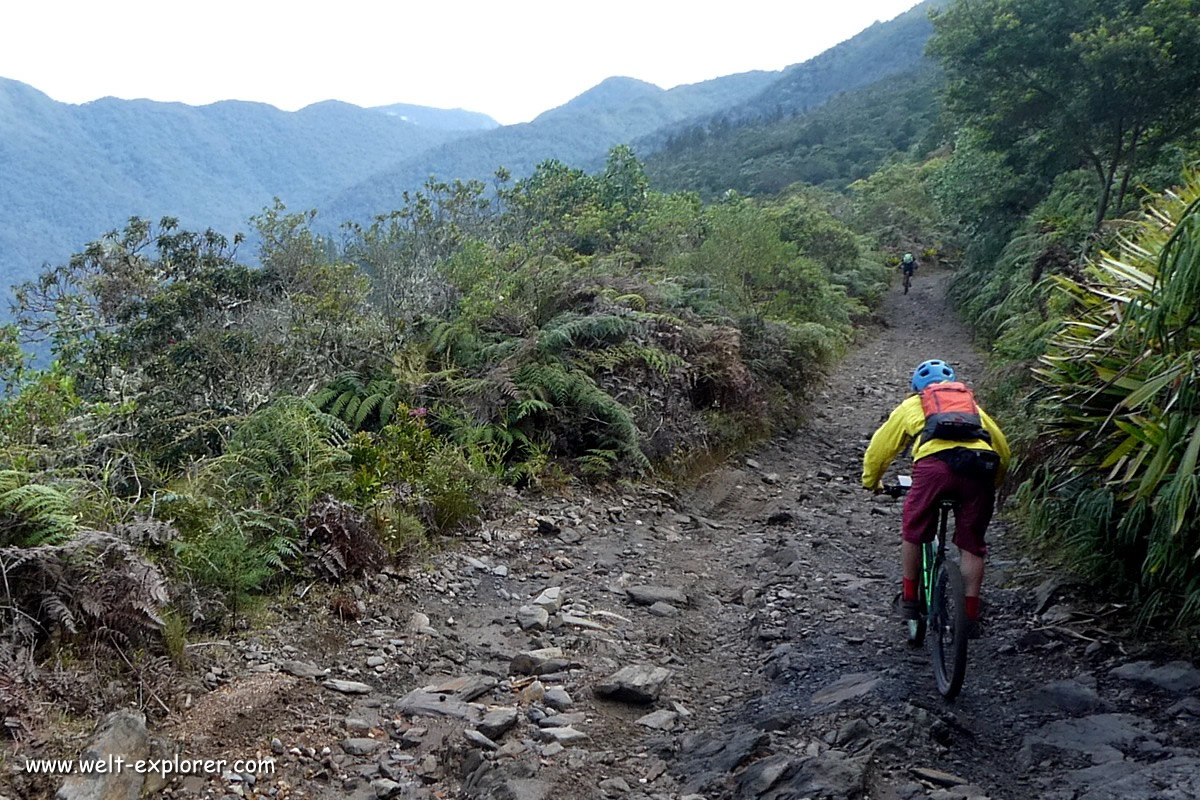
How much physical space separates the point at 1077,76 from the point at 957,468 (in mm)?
13372

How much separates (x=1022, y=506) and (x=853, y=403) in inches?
243

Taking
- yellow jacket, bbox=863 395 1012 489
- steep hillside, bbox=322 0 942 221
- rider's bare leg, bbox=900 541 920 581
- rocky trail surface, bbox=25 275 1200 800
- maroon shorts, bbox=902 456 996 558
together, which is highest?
steep hillside, bbox=322 0 942 221

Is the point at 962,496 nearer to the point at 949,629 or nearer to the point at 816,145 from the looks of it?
the point at 949,629

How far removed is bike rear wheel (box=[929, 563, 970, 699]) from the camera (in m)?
3.78

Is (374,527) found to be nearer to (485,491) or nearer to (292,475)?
(292,475)

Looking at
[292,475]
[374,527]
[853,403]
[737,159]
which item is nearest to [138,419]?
[292,475]

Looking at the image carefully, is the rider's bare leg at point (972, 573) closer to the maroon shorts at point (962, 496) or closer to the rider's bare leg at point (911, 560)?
the maroon shorts at point (962, 496)

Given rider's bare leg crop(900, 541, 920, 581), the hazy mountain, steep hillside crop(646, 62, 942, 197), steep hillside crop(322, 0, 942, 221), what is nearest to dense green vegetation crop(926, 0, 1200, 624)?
rider's bare leg crop(900, 541, 920, 581)

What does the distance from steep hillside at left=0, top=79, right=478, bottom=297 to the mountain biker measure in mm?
81110

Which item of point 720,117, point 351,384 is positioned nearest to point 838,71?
point 720,117

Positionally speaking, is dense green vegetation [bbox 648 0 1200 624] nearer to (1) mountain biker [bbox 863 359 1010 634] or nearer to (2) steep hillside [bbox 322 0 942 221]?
(1) mountain biker [bbox 863 359 1010 634]

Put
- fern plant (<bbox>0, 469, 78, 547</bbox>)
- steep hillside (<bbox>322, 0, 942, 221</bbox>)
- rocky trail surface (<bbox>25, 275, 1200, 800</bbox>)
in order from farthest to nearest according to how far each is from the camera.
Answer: steep hillside (<bbox>322, 0, 942, 221</bbox>) → fern plant (<bbox>0, 469, 78, 547</bbox>) → rocky trail surface (<bbox>25, 275, 1200, 800</bbox>)

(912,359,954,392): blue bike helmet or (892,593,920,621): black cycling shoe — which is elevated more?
(912,359,954,392): blue bike helmet

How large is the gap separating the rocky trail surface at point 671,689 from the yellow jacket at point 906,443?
3.54 feet
